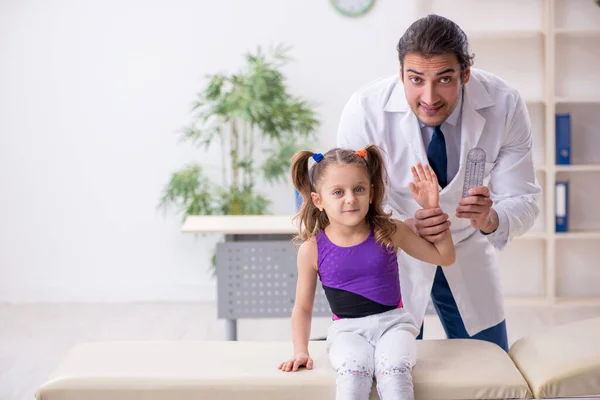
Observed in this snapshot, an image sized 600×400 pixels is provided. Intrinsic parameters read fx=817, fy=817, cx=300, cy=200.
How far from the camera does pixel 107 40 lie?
4527 mm

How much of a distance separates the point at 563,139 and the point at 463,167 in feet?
8.17

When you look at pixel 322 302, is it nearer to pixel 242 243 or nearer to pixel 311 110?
pixel 242 243

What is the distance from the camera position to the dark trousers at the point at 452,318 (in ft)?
7.12

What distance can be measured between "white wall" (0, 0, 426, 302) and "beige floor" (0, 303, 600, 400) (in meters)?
0.23

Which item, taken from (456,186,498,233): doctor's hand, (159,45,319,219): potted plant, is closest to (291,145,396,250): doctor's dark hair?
(456,186,498,233): doctor's hand

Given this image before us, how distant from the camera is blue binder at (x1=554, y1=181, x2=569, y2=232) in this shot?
4320 millimetres

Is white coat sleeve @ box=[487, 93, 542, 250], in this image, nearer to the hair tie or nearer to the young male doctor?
the young male doctor

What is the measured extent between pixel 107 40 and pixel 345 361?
3.36 meters

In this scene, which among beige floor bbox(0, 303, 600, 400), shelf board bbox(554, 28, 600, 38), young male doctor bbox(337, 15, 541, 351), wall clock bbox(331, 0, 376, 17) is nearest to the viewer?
young male doctor bbox(337, 15, 541, 351)

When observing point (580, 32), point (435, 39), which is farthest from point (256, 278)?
point (580, 32)

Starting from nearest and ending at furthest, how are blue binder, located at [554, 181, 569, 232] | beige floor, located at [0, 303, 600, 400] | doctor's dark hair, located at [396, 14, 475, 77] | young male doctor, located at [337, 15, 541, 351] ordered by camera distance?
doctor's dark hair, located at [396, 14, 475, 77]
young male doctor, located at [337, 15, 541, 351]
beige floor, located at [0, 303, 600, 400]
blue binder, located at [554, 181, 569, 232]

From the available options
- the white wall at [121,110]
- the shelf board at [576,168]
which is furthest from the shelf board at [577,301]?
the white wall at [121,110]

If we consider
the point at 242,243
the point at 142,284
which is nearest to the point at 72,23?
the point at 142,284

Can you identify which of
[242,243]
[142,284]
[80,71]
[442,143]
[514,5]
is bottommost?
[142,284]
